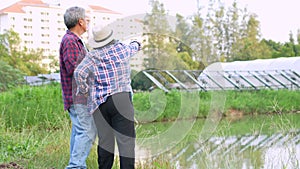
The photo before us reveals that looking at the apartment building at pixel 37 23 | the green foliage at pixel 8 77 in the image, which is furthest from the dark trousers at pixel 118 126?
the apartment building at pixel 37 23

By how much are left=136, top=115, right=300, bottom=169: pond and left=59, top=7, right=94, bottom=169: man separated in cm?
82

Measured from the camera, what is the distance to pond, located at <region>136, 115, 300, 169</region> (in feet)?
12.8

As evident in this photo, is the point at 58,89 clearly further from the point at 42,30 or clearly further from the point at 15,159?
the point at 42,30

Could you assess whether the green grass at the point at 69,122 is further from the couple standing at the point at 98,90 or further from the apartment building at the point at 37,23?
the apartment building at the point at 37,23

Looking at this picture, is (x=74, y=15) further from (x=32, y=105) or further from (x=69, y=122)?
(x=32, y=105)

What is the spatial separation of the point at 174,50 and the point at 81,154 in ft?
4.41

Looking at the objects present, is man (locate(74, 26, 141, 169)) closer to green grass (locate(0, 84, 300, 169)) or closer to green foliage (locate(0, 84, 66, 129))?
green grass (locate(0, 84, 300, 169))

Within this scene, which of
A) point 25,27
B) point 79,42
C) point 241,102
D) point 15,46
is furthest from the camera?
point 25,27

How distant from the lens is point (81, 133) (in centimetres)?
360

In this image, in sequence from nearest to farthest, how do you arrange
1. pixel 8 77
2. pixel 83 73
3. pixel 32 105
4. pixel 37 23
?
pixel 83 73 < pixel 32 105 < pixel 8 77 < pixel 37 23

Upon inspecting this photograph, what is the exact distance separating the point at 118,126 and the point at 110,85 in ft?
0.90

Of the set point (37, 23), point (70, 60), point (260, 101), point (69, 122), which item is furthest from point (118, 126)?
point (37, 23)

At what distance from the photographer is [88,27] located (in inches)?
149

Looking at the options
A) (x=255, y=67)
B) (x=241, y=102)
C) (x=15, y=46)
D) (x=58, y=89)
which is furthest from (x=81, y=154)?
(x=15, y=46)
